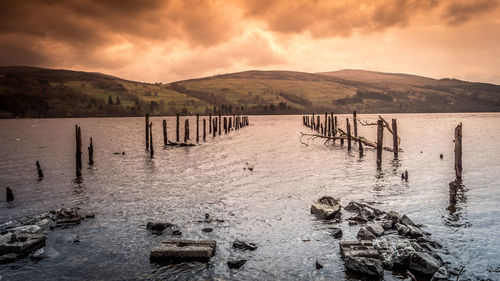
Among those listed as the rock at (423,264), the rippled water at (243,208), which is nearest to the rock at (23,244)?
the rippled water at (243,208)

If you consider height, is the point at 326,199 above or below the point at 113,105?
below

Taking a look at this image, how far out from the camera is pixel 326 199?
12820mm

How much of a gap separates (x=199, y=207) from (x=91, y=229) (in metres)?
4.22

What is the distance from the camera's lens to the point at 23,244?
8.58m

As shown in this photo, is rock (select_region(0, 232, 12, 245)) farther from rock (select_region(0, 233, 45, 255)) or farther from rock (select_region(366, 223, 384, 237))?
rock (select_region(366, 223, 384, 237))

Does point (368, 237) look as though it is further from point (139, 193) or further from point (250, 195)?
point (139, 193)

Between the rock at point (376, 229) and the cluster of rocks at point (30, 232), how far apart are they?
31.4 ft

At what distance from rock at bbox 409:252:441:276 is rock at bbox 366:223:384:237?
2.05 m

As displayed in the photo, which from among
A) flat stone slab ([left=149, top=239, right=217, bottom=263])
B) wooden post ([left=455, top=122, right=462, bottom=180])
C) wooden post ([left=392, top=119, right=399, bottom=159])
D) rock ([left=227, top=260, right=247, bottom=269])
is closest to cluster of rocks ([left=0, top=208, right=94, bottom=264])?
flat stone slab ([left=149, top=239, right=217, bottom=263])

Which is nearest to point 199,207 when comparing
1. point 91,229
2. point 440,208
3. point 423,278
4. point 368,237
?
point 91,229

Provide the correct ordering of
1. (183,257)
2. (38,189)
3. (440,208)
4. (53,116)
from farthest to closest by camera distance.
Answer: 1. (53,116)
2. (38,189)
3. (440,208)
4. (183,257)

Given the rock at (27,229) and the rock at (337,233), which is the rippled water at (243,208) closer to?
the rock at (337,233)

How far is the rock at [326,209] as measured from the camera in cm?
1143

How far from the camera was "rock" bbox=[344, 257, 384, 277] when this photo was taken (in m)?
7.04
